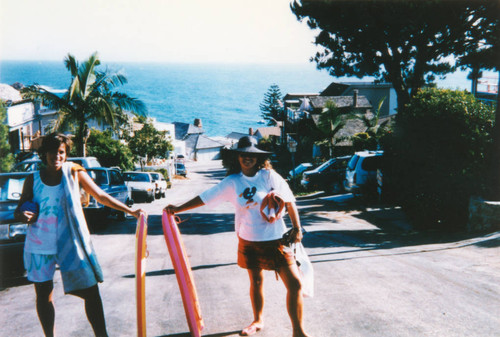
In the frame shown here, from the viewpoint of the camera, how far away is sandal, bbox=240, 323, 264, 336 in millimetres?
4227

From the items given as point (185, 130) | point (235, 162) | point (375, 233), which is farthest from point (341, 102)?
point (185, 130)

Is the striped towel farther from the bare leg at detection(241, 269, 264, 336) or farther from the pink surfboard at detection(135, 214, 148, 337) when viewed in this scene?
the bare leg at detection(241, 269, 264, 336)

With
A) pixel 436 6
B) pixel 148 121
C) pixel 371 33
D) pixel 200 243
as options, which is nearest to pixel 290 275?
pixel 200 243

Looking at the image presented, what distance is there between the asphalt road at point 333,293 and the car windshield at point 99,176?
145 inches

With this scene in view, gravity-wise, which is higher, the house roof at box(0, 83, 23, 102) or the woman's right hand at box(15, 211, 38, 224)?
the house roof at box(0, 83, 23, 102)

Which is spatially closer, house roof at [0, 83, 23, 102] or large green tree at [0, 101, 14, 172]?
large green tree at [0, 101, 14, 172]

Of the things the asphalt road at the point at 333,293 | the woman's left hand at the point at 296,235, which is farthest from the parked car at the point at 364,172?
the woman's left hand at the point at 296,235

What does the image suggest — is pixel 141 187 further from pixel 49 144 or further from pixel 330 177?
pixel 49 144

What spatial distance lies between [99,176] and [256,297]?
996 cm

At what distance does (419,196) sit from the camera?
1120cm

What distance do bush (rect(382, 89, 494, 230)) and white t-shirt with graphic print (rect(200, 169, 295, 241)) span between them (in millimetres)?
7674

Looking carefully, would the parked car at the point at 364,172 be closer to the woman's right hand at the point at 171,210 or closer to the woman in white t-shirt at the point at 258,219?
the woman in white t-shirt at the point at 258,219

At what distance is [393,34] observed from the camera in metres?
17.0

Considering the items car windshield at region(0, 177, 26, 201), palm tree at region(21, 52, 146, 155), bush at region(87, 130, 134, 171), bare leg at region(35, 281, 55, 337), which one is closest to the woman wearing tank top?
bare leg at region(35, 281, 55, 337)
